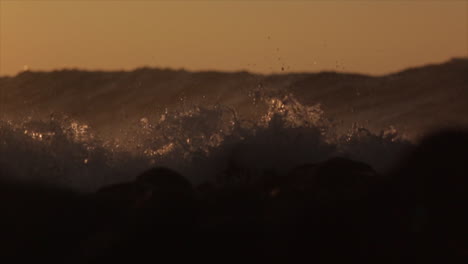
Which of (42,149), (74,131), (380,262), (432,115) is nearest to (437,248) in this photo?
(380,262)

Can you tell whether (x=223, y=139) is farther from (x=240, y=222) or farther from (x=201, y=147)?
(x=240, y=222)

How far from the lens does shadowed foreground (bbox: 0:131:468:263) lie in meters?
6.77

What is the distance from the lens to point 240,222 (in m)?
6.89

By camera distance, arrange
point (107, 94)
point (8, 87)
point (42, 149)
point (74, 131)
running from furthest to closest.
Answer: point (8, 87)
point (107, 94)
point (74, 131)
point (42, 149)

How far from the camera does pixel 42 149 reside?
33.6 ft

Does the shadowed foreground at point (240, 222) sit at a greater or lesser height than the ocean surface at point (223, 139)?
lesser

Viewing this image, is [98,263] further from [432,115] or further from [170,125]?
[432,115]

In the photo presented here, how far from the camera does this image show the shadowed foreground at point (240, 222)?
22.2 ft

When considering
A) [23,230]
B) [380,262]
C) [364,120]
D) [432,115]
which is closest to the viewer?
[380,262]

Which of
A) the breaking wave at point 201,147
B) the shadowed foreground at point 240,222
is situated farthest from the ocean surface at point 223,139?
the shadowed foreground at point 240,222

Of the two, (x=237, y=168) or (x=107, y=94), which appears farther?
(x=107, y=94)

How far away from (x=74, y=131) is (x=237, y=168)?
2055 mm

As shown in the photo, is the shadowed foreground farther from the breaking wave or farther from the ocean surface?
the breaking wave

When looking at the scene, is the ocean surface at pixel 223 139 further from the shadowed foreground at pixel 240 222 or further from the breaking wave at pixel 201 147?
the shadowed foreground at pixel 240 222
